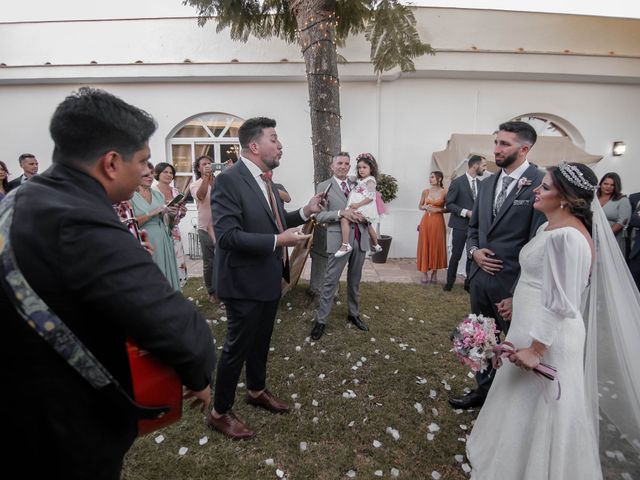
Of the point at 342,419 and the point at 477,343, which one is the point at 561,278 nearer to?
the point at 477,343

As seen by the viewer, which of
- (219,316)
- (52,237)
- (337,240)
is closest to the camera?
(52,237)

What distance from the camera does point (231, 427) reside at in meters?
2.95

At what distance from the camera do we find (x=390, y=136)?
965 cm

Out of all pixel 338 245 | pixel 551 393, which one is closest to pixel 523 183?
pixel 551 393

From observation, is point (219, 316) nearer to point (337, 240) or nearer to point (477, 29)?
point (337, 240)

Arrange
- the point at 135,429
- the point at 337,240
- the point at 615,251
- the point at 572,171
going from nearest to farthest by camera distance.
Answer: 1. the point at 135,429
2. the point at 572,171
3. the point at 615,251
4. the point at 337,240

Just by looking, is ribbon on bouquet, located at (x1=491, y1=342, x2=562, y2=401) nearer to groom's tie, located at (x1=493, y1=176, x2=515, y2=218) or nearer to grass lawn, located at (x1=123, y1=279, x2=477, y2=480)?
grass lawn, located at (x1=123, y1=279, x2=477, y2=480)

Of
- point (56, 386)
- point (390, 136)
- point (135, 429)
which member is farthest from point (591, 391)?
point (390, 136)

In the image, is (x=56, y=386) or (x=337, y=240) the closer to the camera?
(x=56, y=386)

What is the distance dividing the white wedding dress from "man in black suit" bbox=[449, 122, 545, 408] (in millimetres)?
558

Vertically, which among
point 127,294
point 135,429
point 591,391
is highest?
point 127,294

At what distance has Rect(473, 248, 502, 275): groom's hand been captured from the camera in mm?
3045

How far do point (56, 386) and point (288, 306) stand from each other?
4739mm

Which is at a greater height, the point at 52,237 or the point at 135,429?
the point at 52,237
